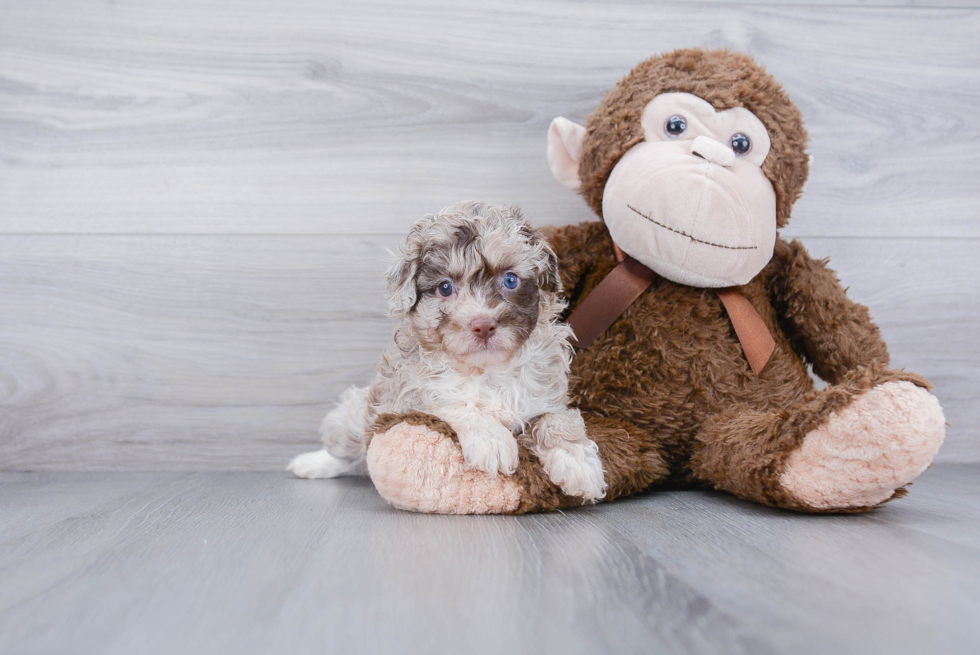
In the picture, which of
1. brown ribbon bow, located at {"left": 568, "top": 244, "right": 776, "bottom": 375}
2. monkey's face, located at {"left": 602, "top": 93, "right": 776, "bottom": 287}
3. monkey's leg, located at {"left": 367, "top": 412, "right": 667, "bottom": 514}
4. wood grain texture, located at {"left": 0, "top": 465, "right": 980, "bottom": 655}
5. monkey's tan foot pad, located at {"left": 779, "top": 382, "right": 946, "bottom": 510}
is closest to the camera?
wood grain texture, located at {"left": 0, "top": 465, "right": 980, "bottom": 655}

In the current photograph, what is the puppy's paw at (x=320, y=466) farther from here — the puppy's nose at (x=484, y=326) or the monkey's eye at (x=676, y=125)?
the monkey's eye at (x=676, y=125)

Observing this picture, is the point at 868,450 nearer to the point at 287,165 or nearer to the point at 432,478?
the point at 432,478

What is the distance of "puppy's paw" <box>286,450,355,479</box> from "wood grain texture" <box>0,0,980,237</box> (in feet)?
1.86

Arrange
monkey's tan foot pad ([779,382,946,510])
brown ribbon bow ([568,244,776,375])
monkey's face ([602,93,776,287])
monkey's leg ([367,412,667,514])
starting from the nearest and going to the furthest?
monkey's tan foot pad ([779,382,946,510]), monkey's leg ([367,412,667,514]), monkey's face ([602,93,776,287]), brown ribbon bow ([568,244,776,375])

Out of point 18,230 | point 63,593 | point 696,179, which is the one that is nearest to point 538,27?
point 696,179

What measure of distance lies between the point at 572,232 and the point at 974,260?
1115 mm

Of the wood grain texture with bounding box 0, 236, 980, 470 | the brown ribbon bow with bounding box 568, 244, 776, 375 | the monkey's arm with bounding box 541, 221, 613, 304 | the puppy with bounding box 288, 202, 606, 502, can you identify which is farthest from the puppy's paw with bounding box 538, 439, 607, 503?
the wood grain texture with bounding box 0, 236, 980, 470

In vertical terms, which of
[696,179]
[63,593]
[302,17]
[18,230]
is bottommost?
[63,593]

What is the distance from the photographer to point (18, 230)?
1.72m

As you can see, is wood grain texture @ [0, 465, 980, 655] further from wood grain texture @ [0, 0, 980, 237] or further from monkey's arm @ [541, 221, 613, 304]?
wood grain texture @ [0, 0, 980, 237]

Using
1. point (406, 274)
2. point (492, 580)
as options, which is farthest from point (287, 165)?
point (492, 580)

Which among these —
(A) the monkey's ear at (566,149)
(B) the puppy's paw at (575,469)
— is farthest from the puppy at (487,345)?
(A) the monkey's ear at (566,149)

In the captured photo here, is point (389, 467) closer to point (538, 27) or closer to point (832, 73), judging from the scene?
point (538, 27)

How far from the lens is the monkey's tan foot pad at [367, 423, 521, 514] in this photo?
3.78 ft
